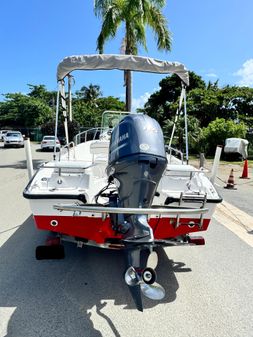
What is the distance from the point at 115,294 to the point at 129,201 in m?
1.14

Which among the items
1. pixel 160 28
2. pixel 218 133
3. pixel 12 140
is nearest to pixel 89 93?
pixel 12 140

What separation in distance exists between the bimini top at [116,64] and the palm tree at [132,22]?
9921mm

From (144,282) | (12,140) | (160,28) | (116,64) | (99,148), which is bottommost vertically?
(12,140)

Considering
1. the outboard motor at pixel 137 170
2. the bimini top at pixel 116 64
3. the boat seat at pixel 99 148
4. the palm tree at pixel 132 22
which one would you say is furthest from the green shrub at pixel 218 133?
the outboard motor at pixel 137 170

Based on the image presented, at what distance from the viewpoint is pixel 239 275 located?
3.98 meters

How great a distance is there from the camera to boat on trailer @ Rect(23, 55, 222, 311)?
2.80m

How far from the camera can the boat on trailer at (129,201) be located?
110 inches

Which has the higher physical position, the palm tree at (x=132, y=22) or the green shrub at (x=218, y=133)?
the palm tree at (x=132, y=22)

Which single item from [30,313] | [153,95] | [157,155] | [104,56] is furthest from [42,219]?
[153,95]

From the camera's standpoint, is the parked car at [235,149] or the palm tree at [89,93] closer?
the parked car at [235,149]

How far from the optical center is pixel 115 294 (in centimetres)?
350

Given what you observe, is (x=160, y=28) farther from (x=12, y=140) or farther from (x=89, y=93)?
(x=89, y=93)

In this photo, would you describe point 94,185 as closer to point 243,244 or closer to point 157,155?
point 157,155

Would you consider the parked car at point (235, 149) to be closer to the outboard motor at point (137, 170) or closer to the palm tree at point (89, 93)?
the outboard motor at point (137, 170)
